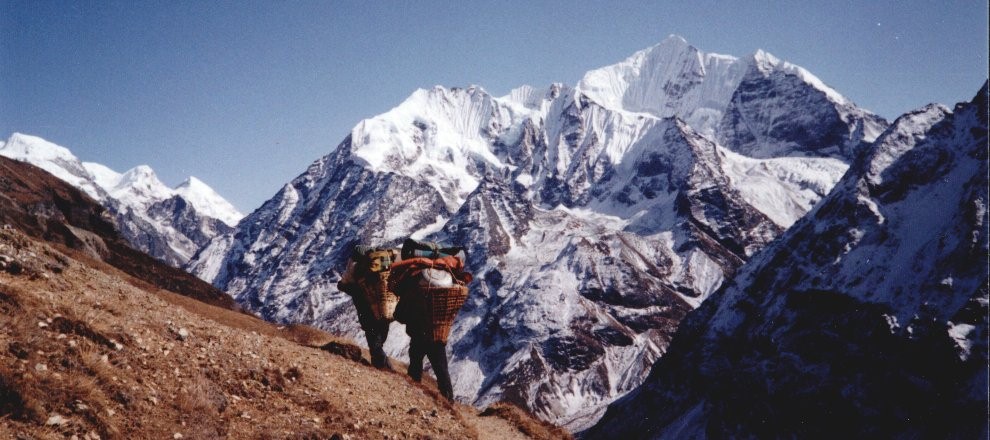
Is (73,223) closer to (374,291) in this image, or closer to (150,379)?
(374,291)

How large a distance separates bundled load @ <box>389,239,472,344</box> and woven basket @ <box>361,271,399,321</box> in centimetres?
79

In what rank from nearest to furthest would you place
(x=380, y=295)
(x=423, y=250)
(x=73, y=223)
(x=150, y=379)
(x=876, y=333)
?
(x=150, y=379)
(x=423, y=250)
(x=380, y=295)
(x=73, y=223)
(x=876, y=333)

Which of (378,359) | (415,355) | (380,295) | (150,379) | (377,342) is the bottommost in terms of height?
(150,379)

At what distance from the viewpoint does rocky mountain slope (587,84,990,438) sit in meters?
127

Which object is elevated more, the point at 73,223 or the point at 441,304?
the point at 441,304

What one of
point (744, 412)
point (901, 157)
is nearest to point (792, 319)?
point (744, 412)

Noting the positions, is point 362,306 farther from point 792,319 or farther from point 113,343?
point 792,319

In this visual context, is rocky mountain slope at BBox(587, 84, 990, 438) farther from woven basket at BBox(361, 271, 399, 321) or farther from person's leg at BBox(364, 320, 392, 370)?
woven basket at BBox(361, 271, 399, 321)

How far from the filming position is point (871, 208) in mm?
193500

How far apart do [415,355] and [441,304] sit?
1.96 m

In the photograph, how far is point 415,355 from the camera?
13773 millimetres

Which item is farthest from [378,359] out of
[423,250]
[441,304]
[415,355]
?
[423,250]

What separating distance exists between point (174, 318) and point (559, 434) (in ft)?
34.0

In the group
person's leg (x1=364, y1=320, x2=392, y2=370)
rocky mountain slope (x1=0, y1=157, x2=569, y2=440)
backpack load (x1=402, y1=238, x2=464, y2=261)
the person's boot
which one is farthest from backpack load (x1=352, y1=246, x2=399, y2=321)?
rocky mountain slope (x1=0, y1=157, x2=569, y2=440)
